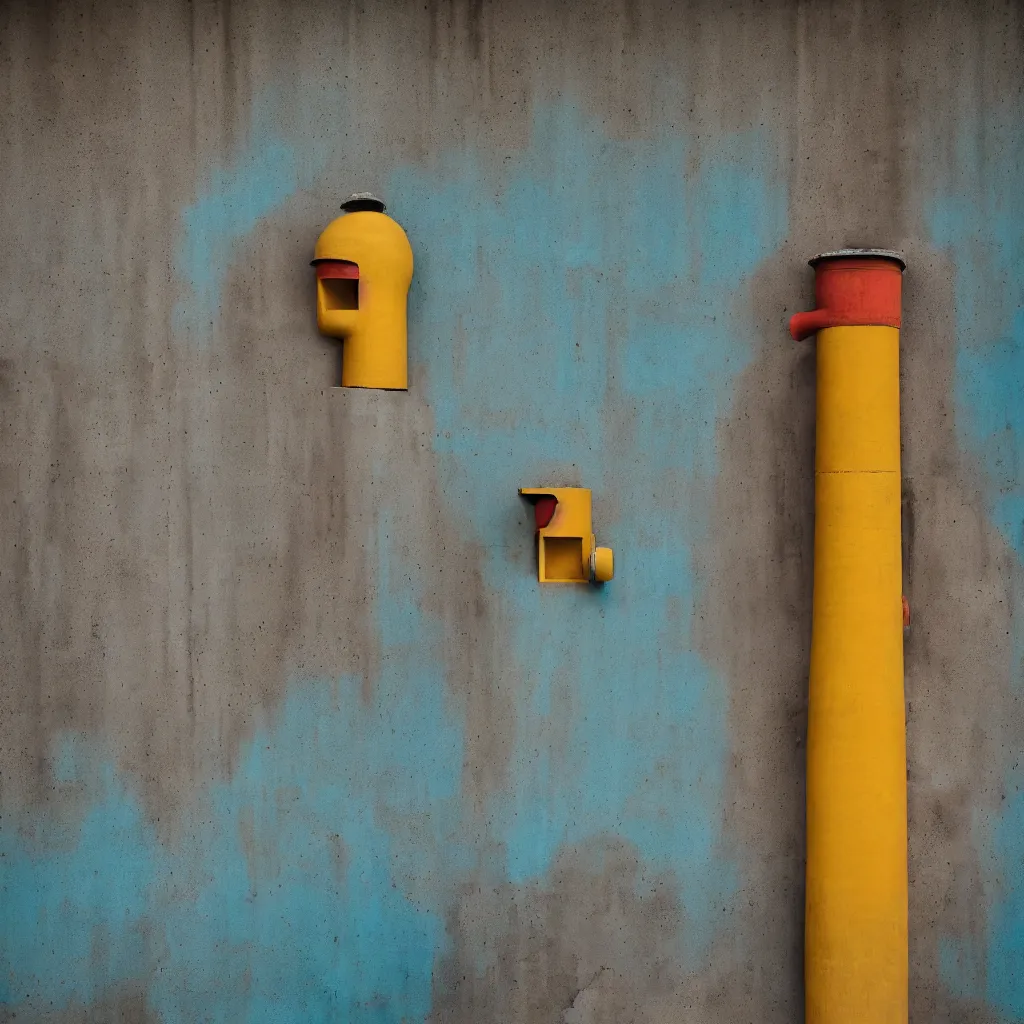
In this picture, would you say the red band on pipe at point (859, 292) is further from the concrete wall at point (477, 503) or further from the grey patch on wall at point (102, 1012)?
the grey patch on wall at point (102, 1012)

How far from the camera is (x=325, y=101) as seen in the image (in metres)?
3.42

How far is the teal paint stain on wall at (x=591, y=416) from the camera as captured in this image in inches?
135

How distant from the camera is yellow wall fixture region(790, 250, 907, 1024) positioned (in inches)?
126

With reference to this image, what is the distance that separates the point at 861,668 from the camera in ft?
10.5

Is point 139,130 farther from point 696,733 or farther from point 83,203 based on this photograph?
point 696,733

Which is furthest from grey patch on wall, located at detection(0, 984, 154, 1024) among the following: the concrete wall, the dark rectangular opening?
the dark rectangular opening

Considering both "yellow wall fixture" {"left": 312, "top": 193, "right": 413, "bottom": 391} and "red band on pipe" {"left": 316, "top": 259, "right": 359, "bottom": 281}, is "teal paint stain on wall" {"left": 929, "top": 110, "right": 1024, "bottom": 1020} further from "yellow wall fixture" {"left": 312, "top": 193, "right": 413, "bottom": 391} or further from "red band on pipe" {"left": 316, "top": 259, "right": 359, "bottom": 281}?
"red band on pipe" {"left": 316, "top": 259, "right": 359, "bottom": 281}

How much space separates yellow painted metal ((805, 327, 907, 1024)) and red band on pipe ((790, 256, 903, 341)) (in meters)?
0.04

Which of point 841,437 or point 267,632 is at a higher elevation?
point 841,437

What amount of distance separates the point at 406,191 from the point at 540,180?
0.43 m

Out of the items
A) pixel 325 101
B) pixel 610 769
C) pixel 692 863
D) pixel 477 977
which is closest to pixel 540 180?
pixel 325 101

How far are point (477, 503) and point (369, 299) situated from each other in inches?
28.2

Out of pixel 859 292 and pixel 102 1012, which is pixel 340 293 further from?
pixel 102 1012

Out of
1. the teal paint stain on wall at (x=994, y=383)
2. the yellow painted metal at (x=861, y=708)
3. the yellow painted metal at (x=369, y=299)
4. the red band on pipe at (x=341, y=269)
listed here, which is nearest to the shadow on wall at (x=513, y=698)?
the yellow painted metal at (x=369, y=299)
